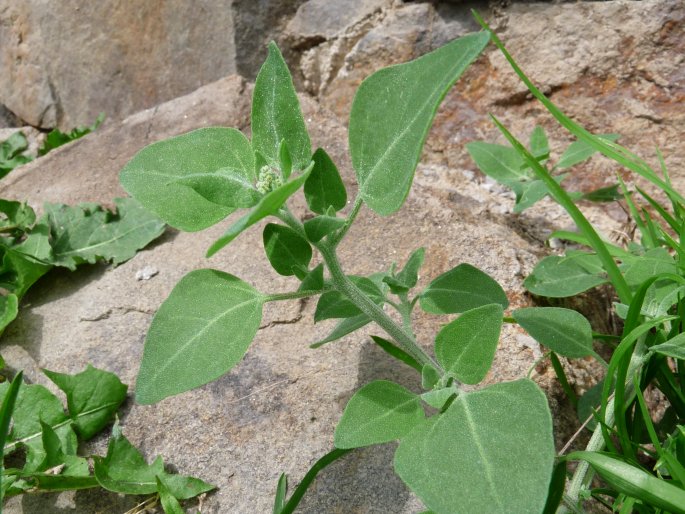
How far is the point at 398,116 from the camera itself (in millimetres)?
953

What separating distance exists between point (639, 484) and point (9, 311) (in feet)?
5.02

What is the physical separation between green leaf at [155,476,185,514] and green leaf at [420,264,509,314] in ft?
2.00

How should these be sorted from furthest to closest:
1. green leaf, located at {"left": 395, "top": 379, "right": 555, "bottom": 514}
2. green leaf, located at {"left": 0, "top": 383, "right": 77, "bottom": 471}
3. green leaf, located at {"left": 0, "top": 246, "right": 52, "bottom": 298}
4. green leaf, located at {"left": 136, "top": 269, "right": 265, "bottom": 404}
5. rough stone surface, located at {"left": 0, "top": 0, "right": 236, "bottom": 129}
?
1. rough stone surface, located at {"left": 0, "top": 0, "right": 236, "bottom": 129}
2. green leaf, located at {"left": 0, "top": 246, "right": 52, "bottom": 298}
3. green leaf, located at {"left": 0, "top": 383, "right": 77, "bottom": 471}
4. green leaf, located at {"left": 136, "top": 269, "right": 265, "bottom": 404}
5. green leaf, located at {"left": 395, "top": 379, "right": 555, "bottom": 514}

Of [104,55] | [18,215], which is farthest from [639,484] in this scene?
[104,55]

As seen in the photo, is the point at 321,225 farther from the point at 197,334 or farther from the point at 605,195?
the point at 605,195

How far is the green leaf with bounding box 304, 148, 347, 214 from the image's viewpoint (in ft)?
3.63

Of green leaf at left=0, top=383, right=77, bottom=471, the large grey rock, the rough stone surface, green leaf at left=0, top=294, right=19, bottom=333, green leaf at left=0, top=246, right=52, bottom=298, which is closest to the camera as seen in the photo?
the large grey rock

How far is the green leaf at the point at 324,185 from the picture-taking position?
111 centimetres

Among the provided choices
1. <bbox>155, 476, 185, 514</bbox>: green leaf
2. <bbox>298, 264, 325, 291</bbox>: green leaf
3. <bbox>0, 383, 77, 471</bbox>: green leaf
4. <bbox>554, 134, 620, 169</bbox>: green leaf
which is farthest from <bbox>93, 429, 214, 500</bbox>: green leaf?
<bbox>554, 134, 620, 169</bbox>: green leaf

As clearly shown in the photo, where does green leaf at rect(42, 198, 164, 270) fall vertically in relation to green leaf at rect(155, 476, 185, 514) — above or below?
above

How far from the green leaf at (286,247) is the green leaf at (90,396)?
0.61 metres

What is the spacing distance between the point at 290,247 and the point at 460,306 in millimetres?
340

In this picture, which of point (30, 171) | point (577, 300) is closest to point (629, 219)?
point (577, 300)

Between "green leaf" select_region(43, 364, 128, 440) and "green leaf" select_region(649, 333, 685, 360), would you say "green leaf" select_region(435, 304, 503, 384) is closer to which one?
"green leaf" select_region(649, 333, 685, 360)
